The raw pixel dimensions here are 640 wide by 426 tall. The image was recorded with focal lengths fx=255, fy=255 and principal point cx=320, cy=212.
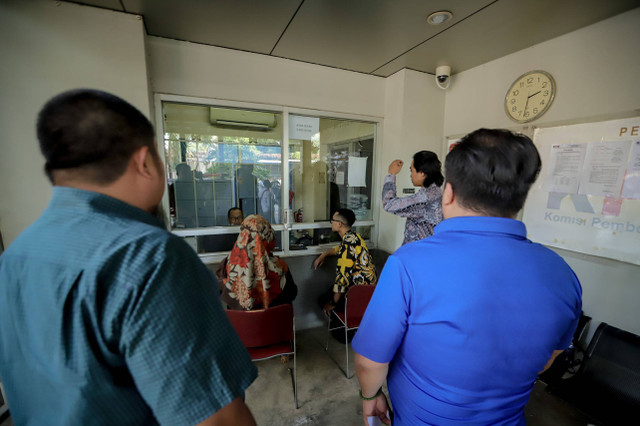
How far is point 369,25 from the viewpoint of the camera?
5.84ft

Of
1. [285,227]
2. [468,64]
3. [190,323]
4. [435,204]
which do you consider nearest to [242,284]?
[285,227]

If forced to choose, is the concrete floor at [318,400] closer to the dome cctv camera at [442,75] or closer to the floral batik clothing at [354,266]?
the floral batik clothing at [354,266]

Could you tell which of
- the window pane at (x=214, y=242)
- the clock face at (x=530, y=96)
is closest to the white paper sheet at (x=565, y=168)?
the clock face at (x=530, y=96)

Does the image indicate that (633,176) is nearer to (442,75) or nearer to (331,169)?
(442,75)

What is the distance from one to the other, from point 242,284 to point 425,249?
136cm

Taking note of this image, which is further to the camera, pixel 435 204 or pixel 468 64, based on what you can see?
pixel 468 64

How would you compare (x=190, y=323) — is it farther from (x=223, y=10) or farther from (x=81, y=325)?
(x=223, y=10)

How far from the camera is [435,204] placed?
1.86 meters

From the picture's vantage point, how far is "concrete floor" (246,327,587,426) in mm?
1687

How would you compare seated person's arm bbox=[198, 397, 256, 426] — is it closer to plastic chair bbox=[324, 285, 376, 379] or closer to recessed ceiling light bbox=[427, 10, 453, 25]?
plastic chair bbox=[324, 285, 376, 379]

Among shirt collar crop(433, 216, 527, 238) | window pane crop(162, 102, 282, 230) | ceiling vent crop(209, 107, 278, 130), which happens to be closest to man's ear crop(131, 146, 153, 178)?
shirt collar crop(433, 216, 527, 238)

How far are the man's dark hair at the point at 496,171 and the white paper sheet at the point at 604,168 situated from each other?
5.68 feet

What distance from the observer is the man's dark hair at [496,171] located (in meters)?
0.62

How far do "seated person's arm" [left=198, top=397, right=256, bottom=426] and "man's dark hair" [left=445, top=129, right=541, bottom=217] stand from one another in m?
0.71
